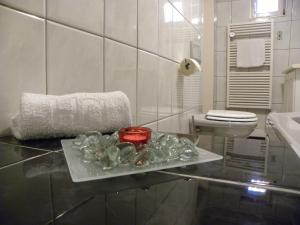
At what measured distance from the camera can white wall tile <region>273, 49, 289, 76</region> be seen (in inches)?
104

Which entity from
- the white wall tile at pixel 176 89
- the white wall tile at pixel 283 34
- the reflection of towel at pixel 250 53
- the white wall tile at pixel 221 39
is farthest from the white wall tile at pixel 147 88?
the white wall tile at pixel 283 34

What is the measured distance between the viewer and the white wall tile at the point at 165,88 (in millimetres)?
1243

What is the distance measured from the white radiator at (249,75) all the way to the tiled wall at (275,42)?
0.33 ft

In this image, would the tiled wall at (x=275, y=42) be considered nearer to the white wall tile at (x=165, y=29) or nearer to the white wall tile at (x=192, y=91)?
the white wall tile at (x=192, y=91)

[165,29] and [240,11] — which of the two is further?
[240,11]

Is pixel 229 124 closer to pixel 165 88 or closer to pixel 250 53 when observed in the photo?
pixel 165 88

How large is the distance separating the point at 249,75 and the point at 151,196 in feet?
8.81

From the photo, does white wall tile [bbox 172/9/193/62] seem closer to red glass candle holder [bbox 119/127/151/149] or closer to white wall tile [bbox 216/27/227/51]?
red glass candle holder [bbox 119/127/151/149]

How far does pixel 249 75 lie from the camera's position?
8.80ft

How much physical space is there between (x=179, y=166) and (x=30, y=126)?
301mm

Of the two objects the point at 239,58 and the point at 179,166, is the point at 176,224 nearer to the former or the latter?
the point at 179,166

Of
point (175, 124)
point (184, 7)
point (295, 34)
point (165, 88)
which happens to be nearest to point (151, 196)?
point (165, 88)

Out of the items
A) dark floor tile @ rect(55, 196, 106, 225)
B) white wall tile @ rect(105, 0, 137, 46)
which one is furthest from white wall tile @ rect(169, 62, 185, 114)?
dark floor tile @ rect(55, 196, 106, 225)

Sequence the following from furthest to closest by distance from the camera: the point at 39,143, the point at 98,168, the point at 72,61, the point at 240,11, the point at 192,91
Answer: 1. the point at 240,11
2. the point at 192,91
3. the point at 72,61
4. the point at 39,143
5. the point at 98,168
